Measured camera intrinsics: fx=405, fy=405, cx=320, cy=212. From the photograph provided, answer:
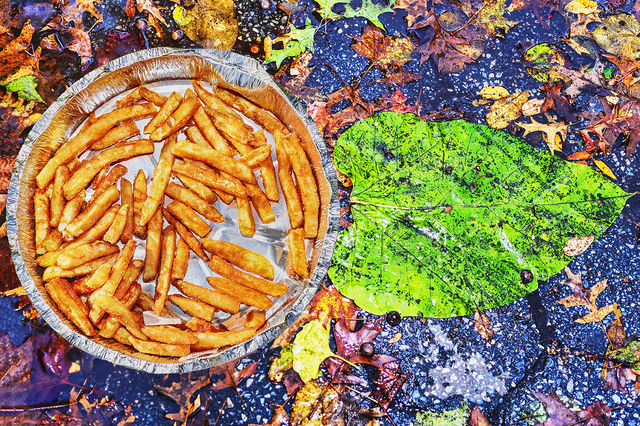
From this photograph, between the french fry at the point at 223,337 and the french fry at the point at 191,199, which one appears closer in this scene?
the french fry at the point at 223,337

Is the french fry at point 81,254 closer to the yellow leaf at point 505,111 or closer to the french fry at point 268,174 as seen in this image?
the french fry at point 268,174

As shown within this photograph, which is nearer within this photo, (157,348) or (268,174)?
(157,348)

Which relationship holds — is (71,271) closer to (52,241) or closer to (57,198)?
(52,241)

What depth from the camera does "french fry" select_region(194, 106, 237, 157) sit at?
2600 mm

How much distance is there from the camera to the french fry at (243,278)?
2533 mm

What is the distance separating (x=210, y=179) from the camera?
257cm

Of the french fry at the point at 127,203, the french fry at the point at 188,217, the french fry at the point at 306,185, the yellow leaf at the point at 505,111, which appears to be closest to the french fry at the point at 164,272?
the french fry at the point at 188,217

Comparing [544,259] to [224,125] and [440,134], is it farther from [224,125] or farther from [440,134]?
[224,125]

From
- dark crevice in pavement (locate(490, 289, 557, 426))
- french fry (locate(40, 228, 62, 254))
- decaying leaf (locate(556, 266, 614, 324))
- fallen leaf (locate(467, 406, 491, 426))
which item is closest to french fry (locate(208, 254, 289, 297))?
french fry (locate(40, 228, 62, 254))

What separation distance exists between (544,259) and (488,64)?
174 cm

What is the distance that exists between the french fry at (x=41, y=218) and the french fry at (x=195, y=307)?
34.2 inches

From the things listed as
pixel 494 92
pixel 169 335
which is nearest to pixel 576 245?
pixel 494 92

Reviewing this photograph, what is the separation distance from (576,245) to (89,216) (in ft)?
11.1

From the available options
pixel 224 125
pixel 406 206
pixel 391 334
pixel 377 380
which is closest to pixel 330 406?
pixel 377 380
